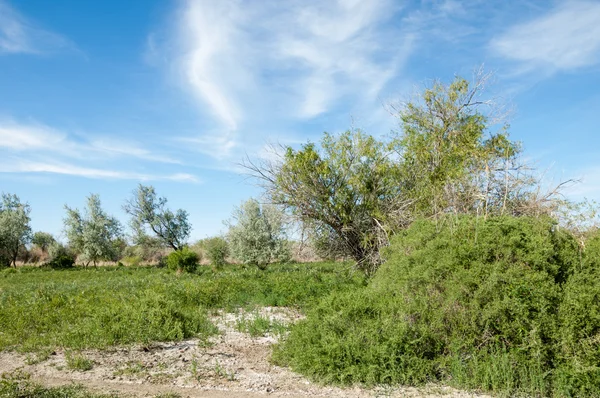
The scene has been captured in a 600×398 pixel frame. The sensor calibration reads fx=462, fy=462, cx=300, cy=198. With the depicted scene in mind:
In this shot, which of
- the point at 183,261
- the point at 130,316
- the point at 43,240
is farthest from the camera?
the point at 43,240

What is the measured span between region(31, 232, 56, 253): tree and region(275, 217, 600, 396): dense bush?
44503 millimetres

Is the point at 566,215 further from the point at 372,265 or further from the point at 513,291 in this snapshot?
the point at 372,265

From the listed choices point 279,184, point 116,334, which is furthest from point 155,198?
point 116,334

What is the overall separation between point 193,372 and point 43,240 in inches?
1761

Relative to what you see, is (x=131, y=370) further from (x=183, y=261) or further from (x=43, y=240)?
(x=43, y=240)

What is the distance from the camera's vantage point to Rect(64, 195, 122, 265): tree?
37125 millimetres

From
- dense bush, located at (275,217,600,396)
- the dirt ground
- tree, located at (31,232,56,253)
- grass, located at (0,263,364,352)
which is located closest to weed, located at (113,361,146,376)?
the dirt ground

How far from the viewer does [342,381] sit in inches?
212

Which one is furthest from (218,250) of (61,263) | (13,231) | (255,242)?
(13,231)

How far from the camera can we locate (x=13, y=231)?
3850 cm

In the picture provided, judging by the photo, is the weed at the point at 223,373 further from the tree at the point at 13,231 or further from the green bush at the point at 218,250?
the tree at the point at 13,231

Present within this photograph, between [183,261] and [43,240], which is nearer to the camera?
[183,261]

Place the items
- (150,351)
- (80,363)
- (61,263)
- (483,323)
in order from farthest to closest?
(61,263) → (150,351) → (80,363) → (483,323)

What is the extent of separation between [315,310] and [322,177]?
17.0 ft
